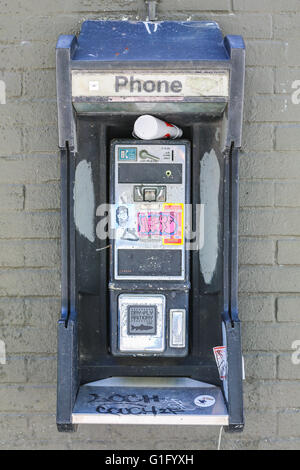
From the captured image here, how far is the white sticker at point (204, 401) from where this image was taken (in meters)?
1.92

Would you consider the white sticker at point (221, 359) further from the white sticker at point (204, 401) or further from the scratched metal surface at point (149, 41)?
the scratched metal surface at point (149, 41)

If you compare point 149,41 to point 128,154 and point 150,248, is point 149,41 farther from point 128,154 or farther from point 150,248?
point 150,248

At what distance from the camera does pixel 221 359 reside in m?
1.96

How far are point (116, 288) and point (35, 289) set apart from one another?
2.00ft

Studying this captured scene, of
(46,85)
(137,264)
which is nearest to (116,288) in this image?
(137,264)

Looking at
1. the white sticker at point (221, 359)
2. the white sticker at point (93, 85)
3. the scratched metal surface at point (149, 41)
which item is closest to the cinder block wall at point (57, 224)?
the scratched metal surface at point (149, 41)

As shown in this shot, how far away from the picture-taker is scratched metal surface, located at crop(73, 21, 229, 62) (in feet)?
5.80

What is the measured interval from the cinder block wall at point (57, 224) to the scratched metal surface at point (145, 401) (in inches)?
19.0

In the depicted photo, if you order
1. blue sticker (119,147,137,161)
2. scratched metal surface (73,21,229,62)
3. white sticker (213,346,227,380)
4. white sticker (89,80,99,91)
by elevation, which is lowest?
white sticker (213,346,227,380)

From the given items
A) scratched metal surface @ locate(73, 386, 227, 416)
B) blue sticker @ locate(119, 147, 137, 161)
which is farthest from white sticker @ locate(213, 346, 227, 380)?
blue sticker @ locate(119, 147, 137, 161)

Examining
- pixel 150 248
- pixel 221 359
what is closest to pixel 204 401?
pixel 221 359

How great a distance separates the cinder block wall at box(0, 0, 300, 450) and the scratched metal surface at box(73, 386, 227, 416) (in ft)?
1.59

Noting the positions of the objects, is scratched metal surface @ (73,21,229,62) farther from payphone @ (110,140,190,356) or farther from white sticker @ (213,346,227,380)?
white sticker @ (213,346,227,380)

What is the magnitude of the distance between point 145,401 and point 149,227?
29.9 inches
